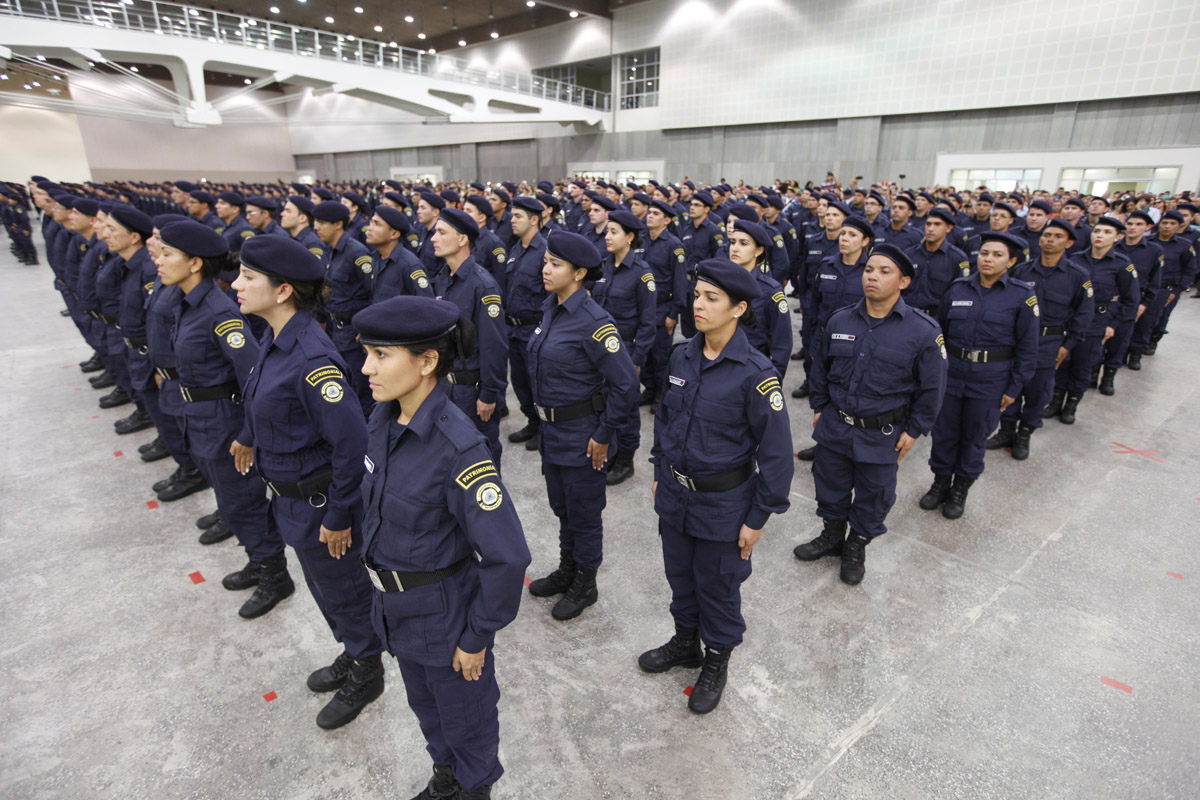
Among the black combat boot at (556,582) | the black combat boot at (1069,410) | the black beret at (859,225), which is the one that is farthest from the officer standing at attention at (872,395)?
the black combat boot at (1069,410)

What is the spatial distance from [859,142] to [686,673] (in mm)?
20609

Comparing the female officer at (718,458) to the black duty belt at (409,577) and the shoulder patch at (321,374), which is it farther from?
the shoulder patch at (321,374)

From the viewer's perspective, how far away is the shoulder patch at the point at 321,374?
2186 mm

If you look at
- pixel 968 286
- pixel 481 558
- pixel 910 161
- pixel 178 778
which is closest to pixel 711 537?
pixel 481 558

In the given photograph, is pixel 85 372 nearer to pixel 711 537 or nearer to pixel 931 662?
pixel 711 537

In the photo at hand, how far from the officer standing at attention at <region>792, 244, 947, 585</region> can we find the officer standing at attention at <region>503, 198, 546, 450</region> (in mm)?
2328

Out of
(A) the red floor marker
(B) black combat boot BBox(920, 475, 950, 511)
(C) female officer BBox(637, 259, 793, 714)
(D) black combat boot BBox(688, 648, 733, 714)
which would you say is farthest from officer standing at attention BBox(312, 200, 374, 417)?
(A) the red floor marker

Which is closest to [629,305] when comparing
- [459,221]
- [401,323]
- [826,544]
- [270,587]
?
[459,221]

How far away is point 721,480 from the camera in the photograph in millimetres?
2357

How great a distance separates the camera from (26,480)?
443 centimetres

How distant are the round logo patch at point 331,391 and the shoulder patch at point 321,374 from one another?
0.02 meters

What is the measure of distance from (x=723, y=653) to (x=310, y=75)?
24154 millimetres

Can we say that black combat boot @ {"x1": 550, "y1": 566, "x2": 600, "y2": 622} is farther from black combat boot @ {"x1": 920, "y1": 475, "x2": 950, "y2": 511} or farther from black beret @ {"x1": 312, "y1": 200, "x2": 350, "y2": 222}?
black beret @ {"x1": 312, "y1": 200, "x2": 350, "y2": 222}

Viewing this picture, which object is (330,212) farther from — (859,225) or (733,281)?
(859,225)
